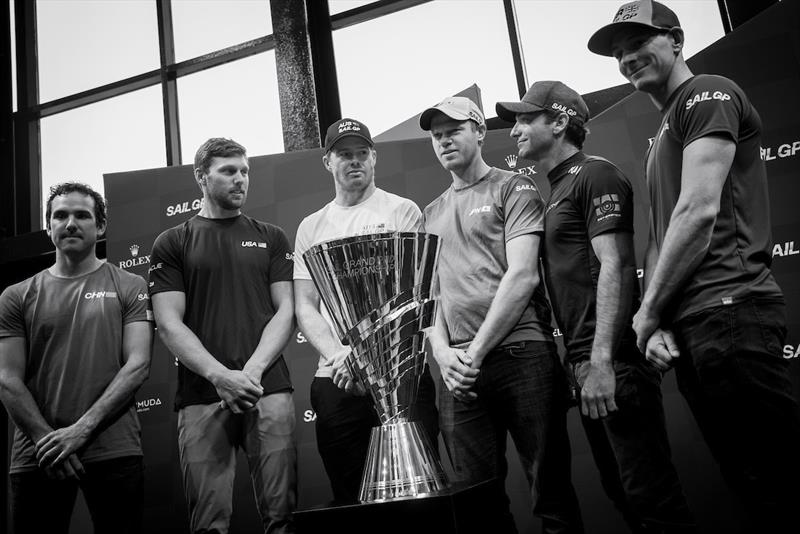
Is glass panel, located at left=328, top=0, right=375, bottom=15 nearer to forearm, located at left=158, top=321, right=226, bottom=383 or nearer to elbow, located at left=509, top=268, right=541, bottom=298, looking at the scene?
forearm, located at left=158, top=321, right=226, bottom=383

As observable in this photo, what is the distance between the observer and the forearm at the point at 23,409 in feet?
7.73

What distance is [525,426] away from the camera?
1884 millimetres

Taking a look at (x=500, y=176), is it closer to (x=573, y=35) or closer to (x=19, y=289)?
(x=19, y=289)

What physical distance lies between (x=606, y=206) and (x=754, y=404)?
692 millimetres

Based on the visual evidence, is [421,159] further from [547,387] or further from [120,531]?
[120,531]

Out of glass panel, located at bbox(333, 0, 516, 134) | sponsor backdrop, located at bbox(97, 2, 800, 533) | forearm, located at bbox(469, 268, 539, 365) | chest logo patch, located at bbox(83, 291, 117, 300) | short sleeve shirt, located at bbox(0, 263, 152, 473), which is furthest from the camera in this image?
glass panel, located at bbox(333, 0, 516, 134)

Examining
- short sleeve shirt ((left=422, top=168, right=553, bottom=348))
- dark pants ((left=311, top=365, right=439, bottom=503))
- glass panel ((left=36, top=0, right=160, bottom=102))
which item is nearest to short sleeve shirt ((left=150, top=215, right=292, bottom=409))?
dark pants ((left=311, top=365, right=439, bottom=503))

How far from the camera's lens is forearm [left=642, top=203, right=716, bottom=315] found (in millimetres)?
1529

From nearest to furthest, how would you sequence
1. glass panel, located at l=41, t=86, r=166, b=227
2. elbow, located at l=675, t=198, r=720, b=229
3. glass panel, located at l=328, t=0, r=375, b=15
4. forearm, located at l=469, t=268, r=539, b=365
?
elbow, located at l=675, t=198, r=720, b=229, forearm, located at l=469, t=268, r=539, b=365, glass panel, located at l=328, t=0, r=375, b=15, glass panel, located at l=41, t=86, r=166, b=227

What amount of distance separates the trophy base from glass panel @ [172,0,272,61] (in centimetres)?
480

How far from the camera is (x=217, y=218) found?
8.24 feet

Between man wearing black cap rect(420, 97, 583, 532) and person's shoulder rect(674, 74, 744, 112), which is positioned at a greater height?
person's shoulder rect(674, 74, 744, 112)

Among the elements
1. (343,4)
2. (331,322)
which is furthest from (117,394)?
(343,4)

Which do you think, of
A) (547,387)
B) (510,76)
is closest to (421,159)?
(510,76)
